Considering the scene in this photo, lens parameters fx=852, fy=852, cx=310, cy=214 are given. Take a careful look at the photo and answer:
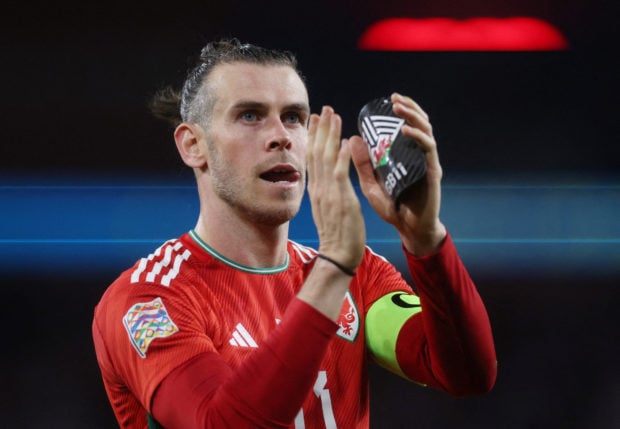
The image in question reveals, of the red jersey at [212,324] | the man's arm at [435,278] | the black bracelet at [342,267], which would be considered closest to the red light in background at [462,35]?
the red jersey at [212,324]

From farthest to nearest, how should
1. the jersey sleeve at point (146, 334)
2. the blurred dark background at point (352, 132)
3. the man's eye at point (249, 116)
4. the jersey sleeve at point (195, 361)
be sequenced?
the blurred dark background at point (352, 132)
the man's eye at point (249, 116)
the jersey sleeve at point (146, 334)
the jersey sleeve at point (195, 361)

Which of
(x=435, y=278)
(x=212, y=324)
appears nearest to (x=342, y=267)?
(x=435, y=278)

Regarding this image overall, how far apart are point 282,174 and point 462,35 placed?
1732 mm

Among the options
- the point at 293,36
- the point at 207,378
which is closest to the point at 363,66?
the point at 293,36

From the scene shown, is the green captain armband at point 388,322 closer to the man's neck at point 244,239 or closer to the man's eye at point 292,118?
the man's neck at point 244,239

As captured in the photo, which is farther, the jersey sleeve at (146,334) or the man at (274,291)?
the jersey sleeve at (146,334)

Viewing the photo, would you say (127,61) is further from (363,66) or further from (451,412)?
(451,412)

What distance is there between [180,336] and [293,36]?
1904mm

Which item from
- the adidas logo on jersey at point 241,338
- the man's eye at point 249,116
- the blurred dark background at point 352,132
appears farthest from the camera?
the blurred dark background at point 352,132

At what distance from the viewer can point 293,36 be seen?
302 cm

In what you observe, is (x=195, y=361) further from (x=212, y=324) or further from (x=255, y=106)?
(x=255, y=106)

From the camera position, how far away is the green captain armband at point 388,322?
1.57 metres

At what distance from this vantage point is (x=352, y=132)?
293cm

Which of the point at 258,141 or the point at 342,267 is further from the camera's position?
the point at 258,141
